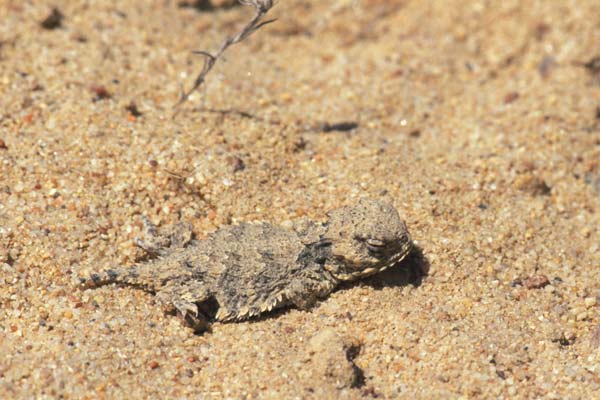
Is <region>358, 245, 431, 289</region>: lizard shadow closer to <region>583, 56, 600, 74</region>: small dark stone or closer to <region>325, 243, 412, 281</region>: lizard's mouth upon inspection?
<region>325, 243, 412, 281</region>: lizard's mouth

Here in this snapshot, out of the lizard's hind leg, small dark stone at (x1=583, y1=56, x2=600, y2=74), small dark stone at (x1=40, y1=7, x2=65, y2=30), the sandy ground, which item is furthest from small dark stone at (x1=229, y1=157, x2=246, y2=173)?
small dark stone at (x1=583, y1=56, x2=600, y2=74)

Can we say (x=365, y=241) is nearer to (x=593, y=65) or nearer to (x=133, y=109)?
(x=133, y=109)

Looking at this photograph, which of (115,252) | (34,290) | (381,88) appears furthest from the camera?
(381,88)

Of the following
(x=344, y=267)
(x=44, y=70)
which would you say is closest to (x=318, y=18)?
(x=44, y=70)

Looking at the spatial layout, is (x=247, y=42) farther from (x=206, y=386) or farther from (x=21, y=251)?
(x=206, y=386)

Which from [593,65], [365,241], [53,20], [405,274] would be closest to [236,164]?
[365,241]

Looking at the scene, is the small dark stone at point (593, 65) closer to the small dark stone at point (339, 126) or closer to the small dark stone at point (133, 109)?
the small dark stone at point (339, 126)

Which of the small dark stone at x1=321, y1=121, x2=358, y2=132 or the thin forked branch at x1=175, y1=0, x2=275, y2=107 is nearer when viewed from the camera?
the thin forked branch at x1=175, y1=0, x2=275, y2=107
